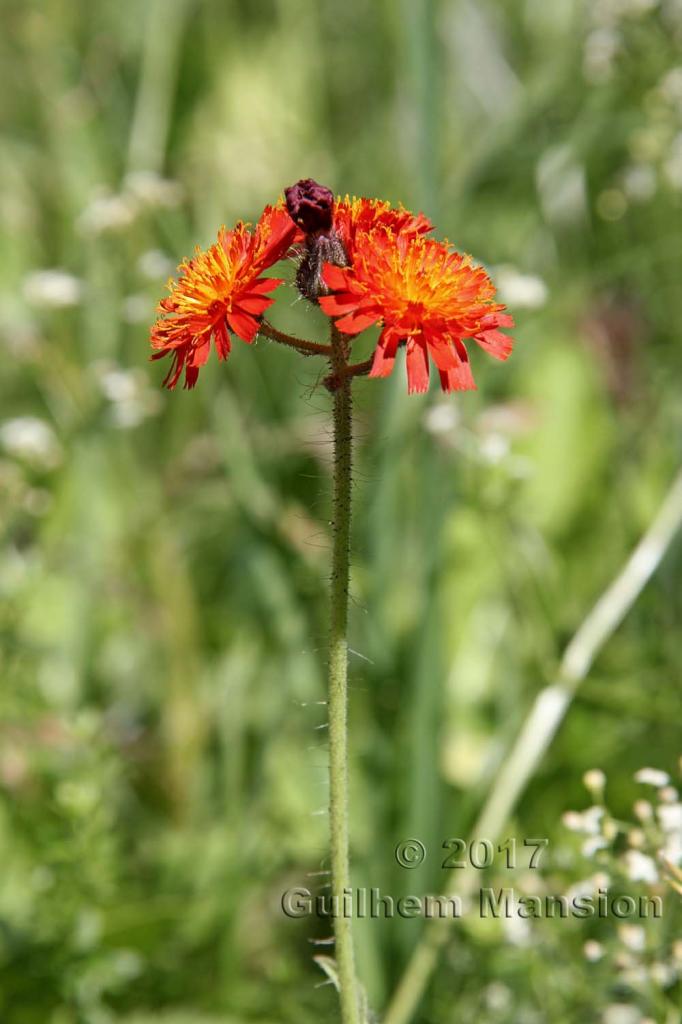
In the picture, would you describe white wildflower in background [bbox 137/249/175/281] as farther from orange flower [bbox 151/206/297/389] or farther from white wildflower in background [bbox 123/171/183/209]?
orange flower [bbox 151/206/297/389]

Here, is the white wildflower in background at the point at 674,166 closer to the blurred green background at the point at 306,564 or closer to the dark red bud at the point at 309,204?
the blurred green background at the point at 306,564

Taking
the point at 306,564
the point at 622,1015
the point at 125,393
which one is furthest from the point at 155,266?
the point at 622,1015

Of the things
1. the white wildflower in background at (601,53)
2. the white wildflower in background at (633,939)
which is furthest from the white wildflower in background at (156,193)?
the white wildflower in background at (633,939)

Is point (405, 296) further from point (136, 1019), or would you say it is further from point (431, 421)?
point (136, 1019)

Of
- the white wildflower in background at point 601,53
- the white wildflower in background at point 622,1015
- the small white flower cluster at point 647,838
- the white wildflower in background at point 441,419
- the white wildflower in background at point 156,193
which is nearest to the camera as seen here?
the small white flower cluster at point 647,838

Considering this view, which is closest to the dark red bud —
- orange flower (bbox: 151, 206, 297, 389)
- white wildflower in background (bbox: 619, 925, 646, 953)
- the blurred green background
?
orange flower (bbox: 151, 206, 297, 389)

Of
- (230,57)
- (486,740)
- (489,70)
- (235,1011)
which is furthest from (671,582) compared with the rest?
(230,57)
